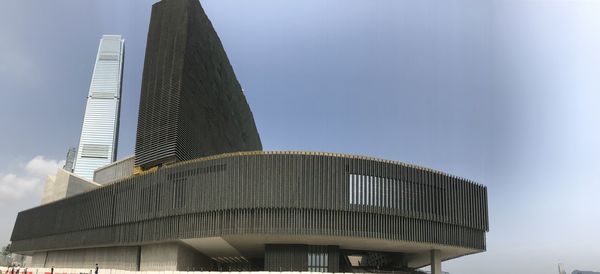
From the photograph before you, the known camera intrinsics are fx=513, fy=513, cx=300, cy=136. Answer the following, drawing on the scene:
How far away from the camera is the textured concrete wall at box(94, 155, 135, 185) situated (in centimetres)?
6475

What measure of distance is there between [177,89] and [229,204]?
1564 cm

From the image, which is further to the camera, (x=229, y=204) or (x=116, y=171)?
(x=116, y=171)

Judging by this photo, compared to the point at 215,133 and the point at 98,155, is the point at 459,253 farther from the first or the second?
the point at 98,155

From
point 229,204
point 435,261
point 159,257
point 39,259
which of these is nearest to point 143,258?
point 159,257

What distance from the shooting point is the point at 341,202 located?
4131 centimetres

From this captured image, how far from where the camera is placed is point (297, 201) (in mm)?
40500

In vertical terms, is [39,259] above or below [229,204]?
below

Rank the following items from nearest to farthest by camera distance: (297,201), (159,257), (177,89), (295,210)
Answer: (295,210), (297,201), (159,257), (177,89)

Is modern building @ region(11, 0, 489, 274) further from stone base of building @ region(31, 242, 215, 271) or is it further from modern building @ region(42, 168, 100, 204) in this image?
modern building @ region(42, 168, 100, 204)

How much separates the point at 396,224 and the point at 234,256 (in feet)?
61.2

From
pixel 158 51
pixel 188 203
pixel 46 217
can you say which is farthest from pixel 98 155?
pixel 188 203

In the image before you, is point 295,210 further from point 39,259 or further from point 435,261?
point 39,259

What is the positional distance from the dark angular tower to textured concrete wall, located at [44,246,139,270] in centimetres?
892

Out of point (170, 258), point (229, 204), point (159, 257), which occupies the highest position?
point (229, 204)
